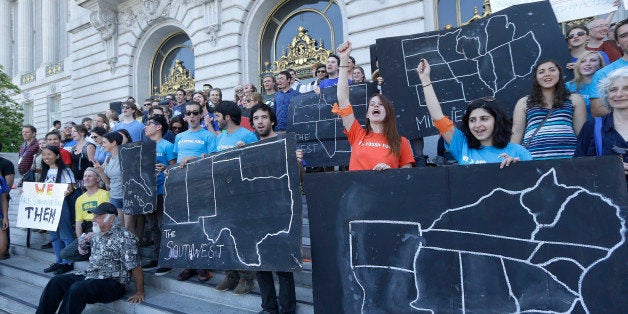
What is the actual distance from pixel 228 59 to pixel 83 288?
33.5 feet

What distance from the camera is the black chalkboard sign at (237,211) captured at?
2.91m

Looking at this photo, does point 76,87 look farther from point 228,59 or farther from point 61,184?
point 61,184

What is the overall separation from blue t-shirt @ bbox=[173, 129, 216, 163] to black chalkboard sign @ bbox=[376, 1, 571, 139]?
8.02 ft

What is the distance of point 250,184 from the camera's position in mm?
3246

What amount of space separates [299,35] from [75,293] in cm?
Answer: 1083

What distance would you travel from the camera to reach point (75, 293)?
13.6ft

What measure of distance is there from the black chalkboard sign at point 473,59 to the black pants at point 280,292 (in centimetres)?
231

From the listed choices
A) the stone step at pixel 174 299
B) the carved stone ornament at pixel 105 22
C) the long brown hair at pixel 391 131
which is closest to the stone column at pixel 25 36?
the carved stone ornament at pixel 105 22

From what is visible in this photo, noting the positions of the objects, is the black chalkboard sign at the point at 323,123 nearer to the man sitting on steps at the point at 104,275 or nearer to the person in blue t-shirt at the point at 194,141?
the person in blue t-shirt at the point at 194,141

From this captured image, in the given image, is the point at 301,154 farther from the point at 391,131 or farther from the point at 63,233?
the point at 63,233

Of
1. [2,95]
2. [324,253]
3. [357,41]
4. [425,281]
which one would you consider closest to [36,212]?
[324,253]

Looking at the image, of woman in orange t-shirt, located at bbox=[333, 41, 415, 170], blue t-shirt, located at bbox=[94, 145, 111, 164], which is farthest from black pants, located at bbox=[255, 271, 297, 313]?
blue t-shirt, located at bbox=[94, 145, 111, 164]

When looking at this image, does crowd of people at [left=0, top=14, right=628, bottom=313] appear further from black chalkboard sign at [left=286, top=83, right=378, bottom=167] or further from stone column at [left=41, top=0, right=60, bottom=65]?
stone column at [left=41, top=0, right=60, bottom=65]

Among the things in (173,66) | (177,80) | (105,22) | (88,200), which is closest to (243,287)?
(88,200)
